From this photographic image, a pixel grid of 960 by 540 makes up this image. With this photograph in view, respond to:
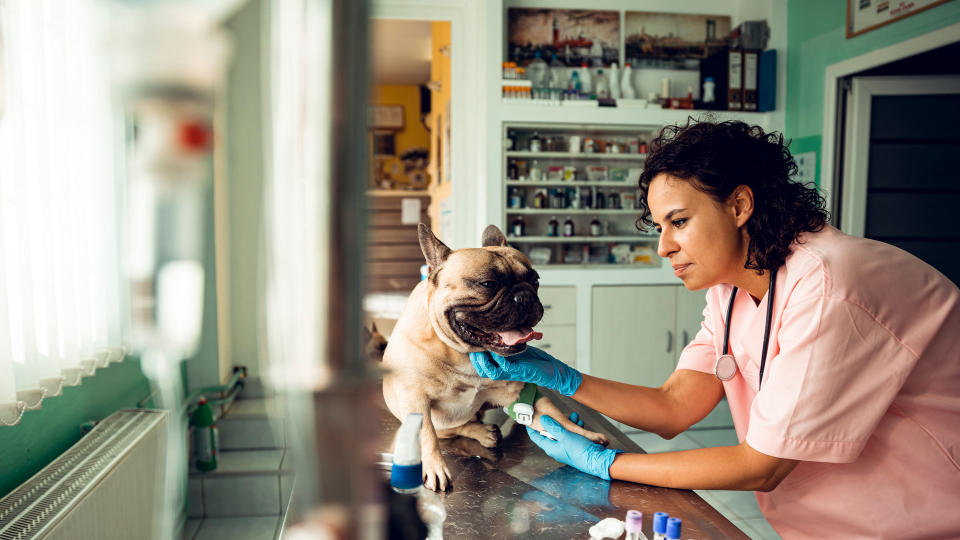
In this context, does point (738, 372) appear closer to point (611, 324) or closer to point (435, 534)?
point (435, 534)

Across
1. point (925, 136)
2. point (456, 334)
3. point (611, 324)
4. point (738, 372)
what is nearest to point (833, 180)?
point (925, 136)

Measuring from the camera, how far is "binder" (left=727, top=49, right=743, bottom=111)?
12.4 ft

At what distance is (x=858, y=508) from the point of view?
3.49 feet

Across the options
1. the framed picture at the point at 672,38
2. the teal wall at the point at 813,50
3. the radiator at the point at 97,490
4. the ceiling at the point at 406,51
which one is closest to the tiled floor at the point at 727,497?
the teal wall at the point at 813,50

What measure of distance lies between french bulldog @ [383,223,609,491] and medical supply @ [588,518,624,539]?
1.11 feet

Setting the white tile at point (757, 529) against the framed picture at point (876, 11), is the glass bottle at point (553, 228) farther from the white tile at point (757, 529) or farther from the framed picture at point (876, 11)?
the white tile at point (757, 529)

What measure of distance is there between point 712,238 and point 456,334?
0.60 m

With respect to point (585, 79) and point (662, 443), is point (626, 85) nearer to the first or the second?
point (585, 79)

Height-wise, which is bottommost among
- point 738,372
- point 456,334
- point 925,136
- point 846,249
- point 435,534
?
point 435,534

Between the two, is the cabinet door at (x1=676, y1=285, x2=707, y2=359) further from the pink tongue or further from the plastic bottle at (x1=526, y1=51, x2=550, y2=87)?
the pink tongue

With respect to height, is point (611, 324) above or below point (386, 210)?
below

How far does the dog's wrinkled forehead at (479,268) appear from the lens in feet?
3.88

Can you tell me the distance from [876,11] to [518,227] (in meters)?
2.35

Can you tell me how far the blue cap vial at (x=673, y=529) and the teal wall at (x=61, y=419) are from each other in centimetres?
155
